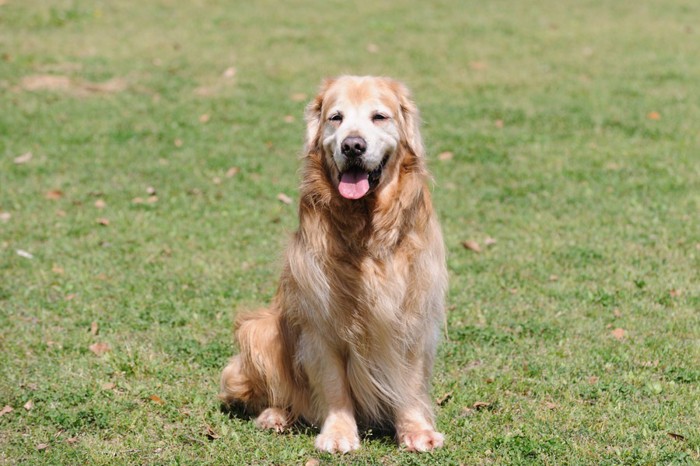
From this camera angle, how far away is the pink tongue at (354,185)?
4.62 m

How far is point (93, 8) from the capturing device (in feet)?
57.2

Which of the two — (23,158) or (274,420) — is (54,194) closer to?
(23,158)

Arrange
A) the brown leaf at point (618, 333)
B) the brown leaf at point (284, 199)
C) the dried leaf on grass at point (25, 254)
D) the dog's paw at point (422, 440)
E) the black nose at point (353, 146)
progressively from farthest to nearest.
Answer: the brown leaf at point (284, 199)
the dried leaf on grass at point (25, 254)
the brown leaf at point (618, 333)
the dog's paw at point (422, 440)
the black nose at point (353, 146)

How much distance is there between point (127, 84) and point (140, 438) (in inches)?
382

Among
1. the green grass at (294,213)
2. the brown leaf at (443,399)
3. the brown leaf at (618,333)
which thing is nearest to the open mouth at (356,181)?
the green grass at (294,213)

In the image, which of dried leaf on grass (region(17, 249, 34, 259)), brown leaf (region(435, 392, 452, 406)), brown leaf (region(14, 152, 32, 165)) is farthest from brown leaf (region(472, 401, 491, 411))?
brown leaf (region(14, 152, 32, 165))

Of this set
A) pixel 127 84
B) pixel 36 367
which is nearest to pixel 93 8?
pixel 127 84

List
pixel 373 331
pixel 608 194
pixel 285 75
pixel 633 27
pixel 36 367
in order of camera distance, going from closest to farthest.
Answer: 1. pixel 373 331
2. pixel 36 367
3. pixel 608 194
4. pixel 285 75
5. pixel 633 27

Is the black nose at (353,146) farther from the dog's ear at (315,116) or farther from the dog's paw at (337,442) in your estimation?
the dog's paw at (337,442)

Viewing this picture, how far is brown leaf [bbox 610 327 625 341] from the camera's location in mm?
6449

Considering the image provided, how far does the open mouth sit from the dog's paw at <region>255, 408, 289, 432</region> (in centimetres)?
144

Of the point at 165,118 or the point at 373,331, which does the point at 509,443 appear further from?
the point at 165,118

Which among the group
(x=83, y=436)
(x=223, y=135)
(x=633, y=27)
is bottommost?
(x=83, y=436)

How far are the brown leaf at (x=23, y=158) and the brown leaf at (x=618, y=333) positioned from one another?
7511 mm
